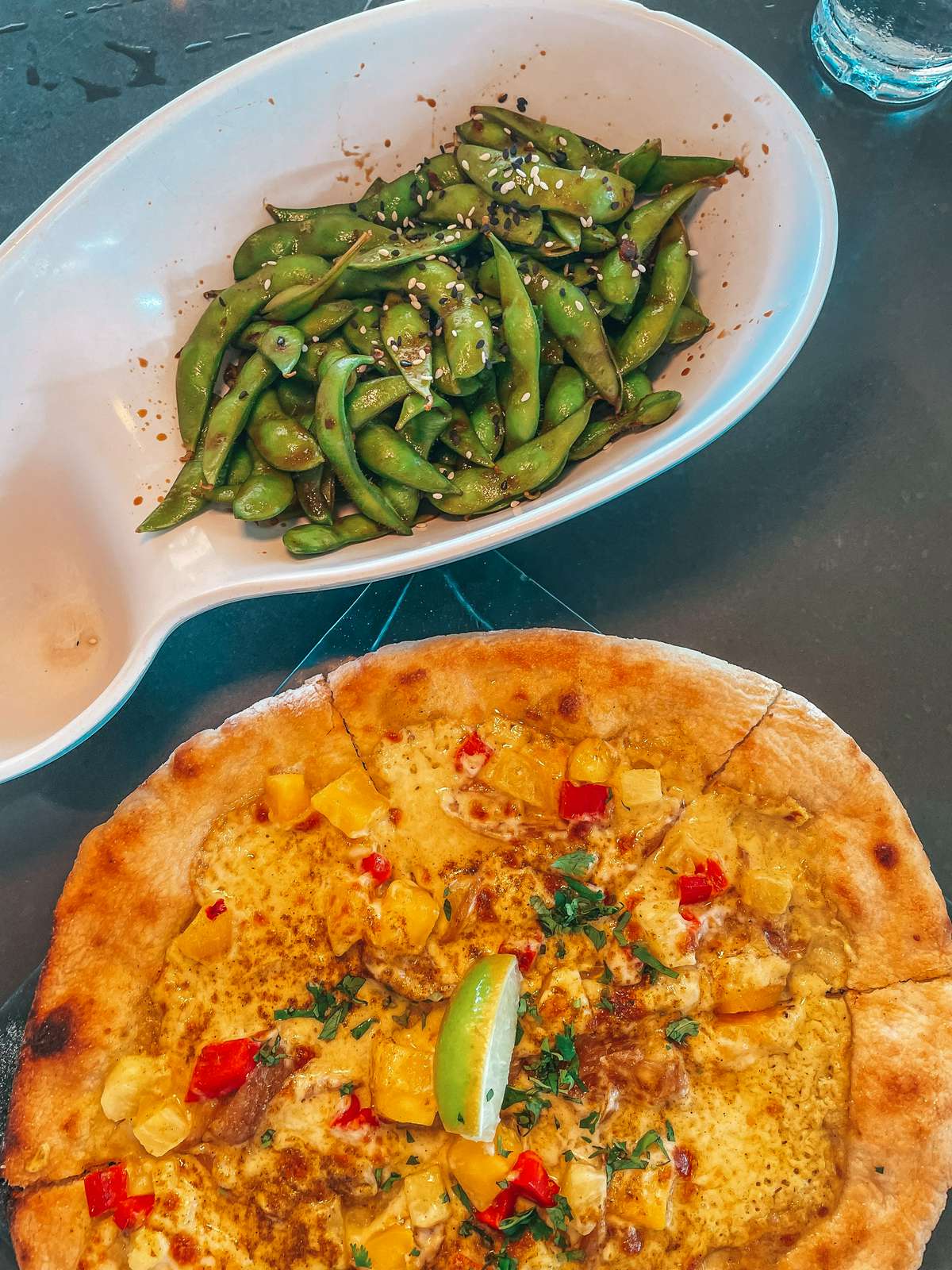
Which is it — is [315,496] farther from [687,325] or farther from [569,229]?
[687,325]

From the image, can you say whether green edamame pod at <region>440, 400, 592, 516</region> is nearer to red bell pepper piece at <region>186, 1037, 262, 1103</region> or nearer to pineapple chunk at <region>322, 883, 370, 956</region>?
pineapple chunk at <region>322, 883, 370, 956</region>

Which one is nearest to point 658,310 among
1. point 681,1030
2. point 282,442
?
point 282,442

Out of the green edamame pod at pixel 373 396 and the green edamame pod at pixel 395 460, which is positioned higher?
the green edamame pod at pixel 373 396

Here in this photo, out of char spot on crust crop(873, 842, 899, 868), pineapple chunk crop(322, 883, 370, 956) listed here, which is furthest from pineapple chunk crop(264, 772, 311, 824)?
char spot on crust crop(873, 842, 899, 868)

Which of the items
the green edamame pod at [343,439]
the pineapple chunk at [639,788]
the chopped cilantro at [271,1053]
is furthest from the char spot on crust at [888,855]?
the chopped cilantro at [271,1053]

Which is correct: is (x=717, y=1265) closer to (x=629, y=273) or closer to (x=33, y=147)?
(x=629, y=273)

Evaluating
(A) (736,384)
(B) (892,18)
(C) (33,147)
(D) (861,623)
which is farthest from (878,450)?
(C) (33,147)

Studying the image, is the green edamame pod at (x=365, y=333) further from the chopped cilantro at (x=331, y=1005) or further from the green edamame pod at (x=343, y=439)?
the chopped cilantro at (x=331, y=1005)
